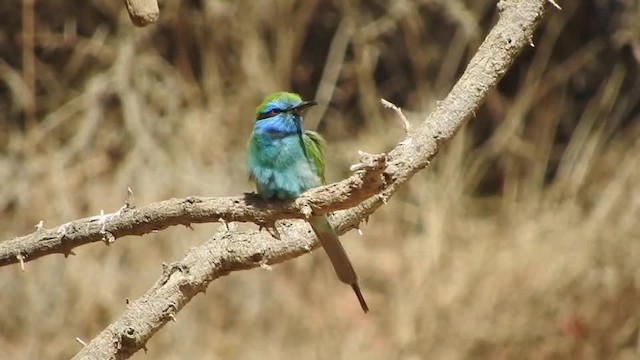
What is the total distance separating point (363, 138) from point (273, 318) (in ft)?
4.84

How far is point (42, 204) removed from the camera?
→ 5516mm

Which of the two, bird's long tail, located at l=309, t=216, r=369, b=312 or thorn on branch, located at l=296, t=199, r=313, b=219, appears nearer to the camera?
thorn on branch, located at l=296, t=199, r=313, b=219

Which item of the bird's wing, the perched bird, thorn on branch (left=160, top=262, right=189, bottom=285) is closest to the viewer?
thorn on branch (left=160, top=262, right=189, bottom=285)

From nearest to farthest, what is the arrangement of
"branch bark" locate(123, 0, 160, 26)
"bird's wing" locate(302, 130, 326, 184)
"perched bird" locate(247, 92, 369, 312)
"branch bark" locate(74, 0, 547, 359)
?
"branch bark" locate(123, 0, 160, 26) → "branch bark" locate(74, 0, 547, 359) → "perched bird" locate(247, 92, 369, 312) → "bird's wing" locate(302, 130, 326, 184)

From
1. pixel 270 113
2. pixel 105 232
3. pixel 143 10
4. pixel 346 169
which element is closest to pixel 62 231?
pixel 105 232

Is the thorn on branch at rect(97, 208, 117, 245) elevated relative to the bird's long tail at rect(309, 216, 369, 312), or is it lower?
elevated

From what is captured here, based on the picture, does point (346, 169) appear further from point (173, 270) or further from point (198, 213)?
point (198, 213)

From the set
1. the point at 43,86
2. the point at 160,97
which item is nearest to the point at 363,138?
the point at 160,97

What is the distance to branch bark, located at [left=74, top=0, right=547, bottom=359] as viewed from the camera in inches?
76.5

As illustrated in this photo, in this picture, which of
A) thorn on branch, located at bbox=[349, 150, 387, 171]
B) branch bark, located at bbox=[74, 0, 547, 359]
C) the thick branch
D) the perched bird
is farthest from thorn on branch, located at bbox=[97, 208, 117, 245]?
thorn on branch, located at bbox=[349, 150, 387, 171]

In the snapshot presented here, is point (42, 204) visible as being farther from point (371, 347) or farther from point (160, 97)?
point (371, 347)

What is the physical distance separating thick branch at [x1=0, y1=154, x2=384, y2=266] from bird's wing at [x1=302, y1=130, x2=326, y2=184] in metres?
0.49

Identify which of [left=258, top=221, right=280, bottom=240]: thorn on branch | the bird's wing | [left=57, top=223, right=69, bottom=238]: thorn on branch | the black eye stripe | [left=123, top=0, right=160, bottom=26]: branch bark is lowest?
[left=258, top=221, right=280, bottom=240]: thorn on branch

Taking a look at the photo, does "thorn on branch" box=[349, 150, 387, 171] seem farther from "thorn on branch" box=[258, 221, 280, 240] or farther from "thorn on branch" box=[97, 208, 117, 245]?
"thorn on branch" box=[97, 208, 117, 245]
